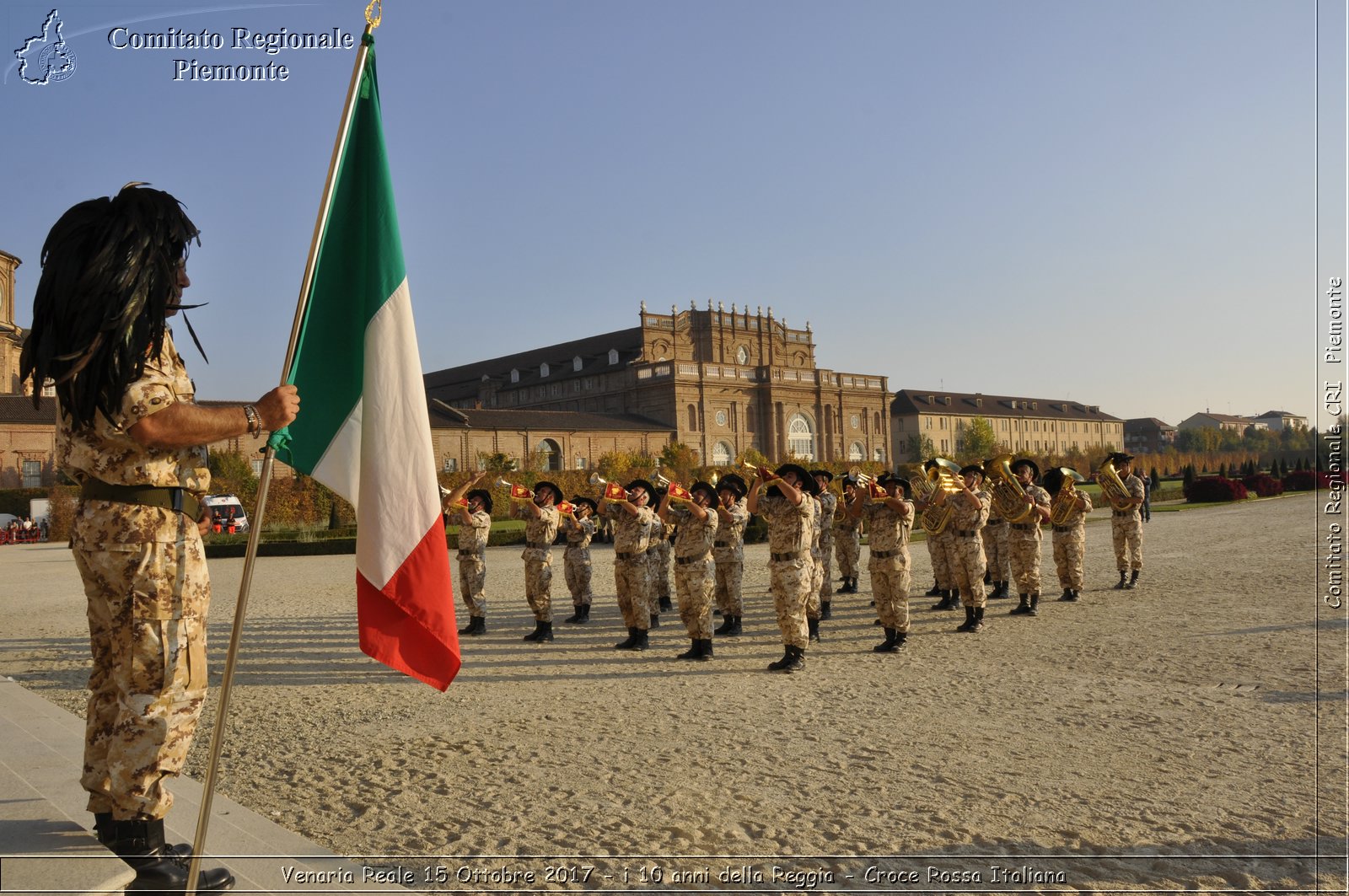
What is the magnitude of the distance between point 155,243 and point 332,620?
10796 mm

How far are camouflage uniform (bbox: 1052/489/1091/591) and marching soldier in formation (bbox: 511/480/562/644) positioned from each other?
22.8 ft

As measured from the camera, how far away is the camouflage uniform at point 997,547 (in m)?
13.8

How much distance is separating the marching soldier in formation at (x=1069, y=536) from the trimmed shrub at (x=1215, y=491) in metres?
30.8

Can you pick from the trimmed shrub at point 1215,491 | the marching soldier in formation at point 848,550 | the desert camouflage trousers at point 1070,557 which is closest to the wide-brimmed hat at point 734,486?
the marching soldier in formation at point 848,550

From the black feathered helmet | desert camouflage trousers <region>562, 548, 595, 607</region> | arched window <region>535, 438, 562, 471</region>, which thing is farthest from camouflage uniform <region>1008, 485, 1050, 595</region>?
arched window <region>535, 438, 562, 471</region>

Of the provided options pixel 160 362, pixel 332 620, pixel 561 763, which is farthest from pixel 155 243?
pixel 332 620

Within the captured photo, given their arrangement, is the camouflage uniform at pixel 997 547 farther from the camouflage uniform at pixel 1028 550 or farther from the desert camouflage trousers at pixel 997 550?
the camouflage uniform at pixel 1028 550

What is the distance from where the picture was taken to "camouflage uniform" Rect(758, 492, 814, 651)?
28.6 feet

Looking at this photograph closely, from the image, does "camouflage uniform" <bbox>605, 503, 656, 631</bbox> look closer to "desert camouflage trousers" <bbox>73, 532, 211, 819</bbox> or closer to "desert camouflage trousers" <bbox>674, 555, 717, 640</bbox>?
"desert camouflage trousers" <bbox>674, 555, 717, 640</bbox>

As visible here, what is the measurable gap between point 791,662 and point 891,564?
1.63 meters

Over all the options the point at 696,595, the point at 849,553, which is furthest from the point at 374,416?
the point at 849,553

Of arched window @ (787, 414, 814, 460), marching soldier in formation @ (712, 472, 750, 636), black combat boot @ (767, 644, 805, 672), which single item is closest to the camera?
black combat boot @ (767, 644, 805, 672)

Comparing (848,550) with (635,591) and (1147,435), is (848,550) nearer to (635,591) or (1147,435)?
(635,591)

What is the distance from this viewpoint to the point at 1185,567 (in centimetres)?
1627
